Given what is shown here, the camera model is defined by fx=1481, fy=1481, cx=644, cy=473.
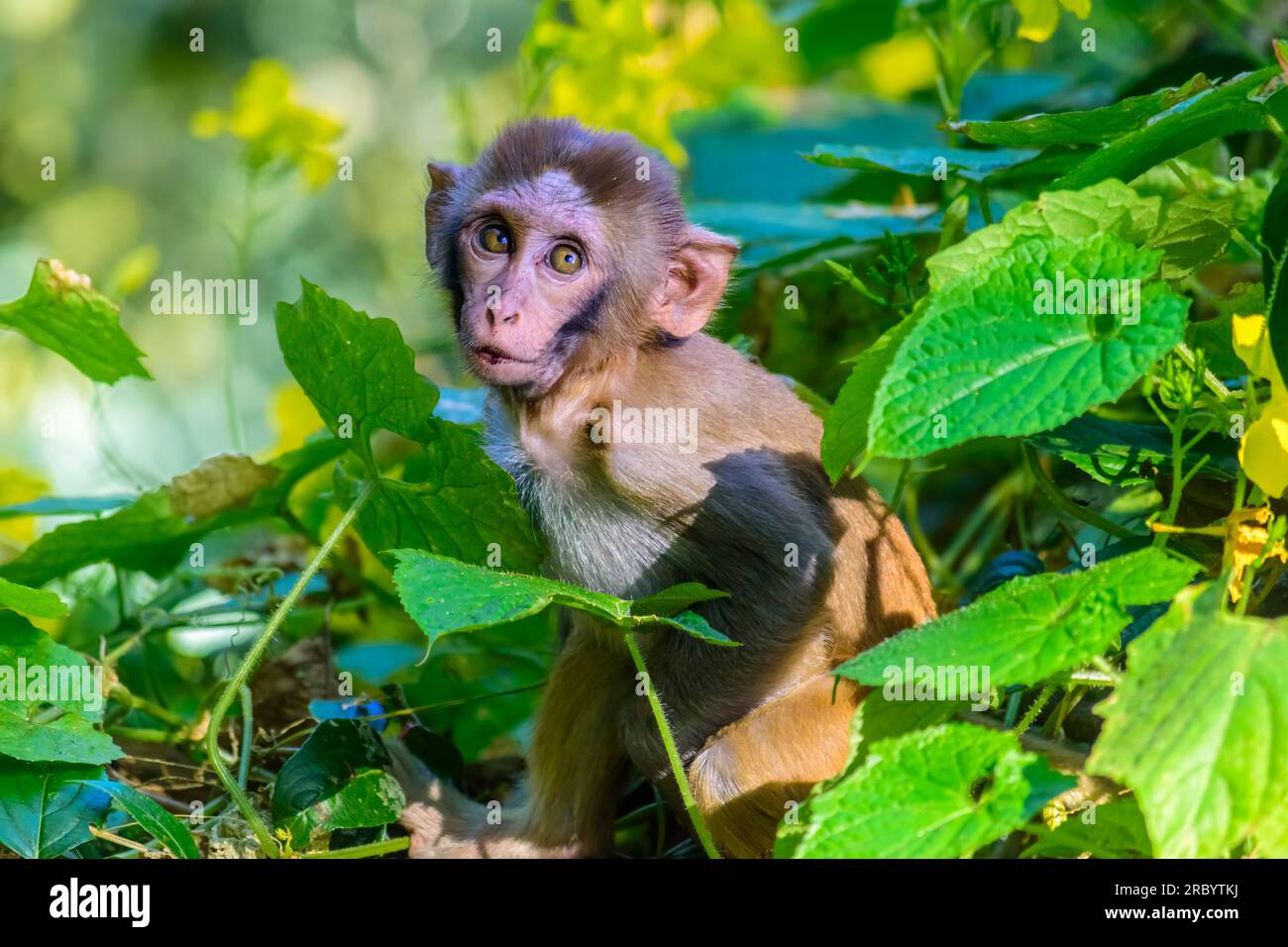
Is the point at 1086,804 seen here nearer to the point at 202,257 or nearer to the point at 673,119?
the point at 673,119

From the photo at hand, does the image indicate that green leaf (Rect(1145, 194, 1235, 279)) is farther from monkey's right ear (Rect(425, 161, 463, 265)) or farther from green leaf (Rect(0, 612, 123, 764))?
green leaf (Rect(0, 612, 123, 764))

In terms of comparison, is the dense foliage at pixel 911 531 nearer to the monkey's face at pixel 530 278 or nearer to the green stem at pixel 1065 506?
the green stem at pixel 1065 506

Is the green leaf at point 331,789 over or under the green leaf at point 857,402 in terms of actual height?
under

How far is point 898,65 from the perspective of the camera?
331 inches

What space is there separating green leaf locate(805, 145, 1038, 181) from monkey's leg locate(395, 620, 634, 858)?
143cm

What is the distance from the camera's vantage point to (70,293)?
3.60 meters

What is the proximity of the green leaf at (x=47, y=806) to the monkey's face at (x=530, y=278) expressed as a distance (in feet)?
4.46

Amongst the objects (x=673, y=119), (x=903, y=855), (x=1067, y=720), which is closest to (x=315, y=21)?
(x=673, y=119)

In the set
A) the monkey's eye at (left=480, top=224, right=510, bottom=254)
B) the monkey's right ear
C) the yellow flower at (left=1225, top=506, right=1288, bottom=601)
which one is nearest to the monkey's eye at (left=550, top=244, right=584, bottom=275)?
the monkey's eye at (left=480, top=224, right=510, bottom=254)

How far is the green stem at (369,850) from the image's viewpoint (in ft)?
10.9

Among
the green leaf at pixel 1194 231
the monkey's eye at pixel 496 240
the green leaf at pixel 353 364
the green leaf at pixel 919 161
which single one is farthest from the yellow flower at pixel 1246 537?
the monkey's eye at pixel 496 240

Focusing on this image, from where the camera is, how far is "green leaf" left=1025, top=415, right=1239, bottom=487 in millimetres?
3346

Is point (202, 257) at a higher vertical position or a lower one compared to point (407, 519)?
higher

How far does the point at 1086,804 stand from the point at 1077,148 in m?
1.73
